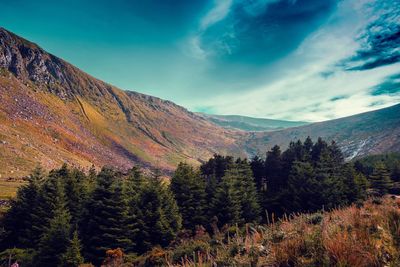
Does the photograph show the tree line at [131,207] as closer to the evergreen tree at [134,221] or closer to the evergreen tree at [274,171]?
the evergreen tree at [134,221]

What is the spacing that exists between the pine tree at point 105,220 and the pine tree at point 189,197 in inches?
594

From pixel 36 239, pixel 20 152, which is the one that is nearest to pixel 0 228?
pixel 36 239

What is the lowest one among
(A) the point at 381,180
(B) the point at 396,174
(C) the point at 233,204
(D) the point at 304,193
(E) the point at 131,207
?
(B) the point at 396,174

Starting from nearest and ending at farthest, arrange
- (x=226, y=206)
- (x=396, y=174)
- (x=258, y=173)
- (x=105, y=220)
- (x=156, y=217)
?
(x=105, y=220) < (x=156, y=217) < (x=226, y=206) < (x=258, y=173) < (x=396, y=174)

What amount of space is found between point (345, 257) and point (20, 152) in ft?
489

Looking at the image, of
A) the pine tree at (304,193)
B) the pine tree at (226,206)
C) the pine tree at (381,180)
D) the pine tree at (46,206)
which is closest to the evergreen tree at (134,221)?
the pine tree at (46,206)

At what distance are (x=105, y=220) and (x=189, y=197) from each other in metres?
18.6

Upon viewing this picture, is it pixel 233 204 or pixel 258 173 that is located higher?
pixel 258 173

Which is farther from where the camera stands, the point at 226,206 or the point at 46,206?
the point at 226,206

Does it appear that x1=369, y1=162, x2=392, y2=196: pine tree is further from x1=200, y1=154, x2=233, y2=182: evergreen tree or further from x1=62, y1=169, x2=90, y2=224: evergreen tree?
x1=62, y1=169, x2=90, y2=224: evergreen tree

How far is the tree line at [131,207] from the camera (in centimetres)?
3284

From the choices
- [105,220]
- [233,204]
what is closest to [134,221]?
[105,220]

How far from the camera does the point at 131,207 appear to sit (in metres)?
39.3

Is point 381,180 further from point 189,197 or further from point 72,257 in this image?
point 72,257
